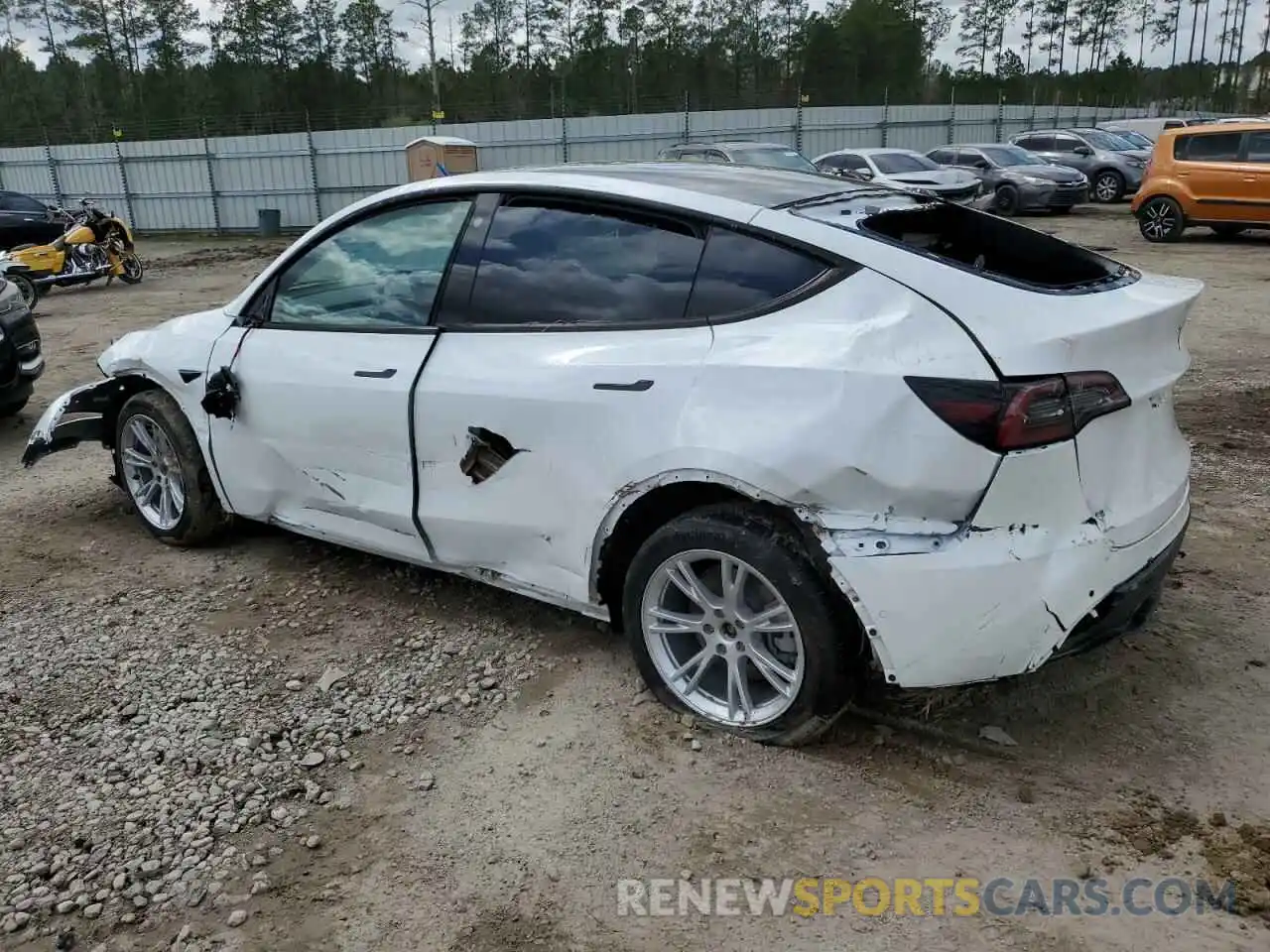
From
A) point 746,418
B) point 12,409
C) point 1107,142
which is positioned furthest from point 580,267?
point 1107,142

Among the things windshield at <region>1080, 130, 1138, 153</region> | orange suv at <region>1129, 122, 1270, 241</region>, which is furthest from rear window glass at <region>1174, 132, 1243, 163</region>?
windshield at <region>1080, 130, 1138, 153</region>

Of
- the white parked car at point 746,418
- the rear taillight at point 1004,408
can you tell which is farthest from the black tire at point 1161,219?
the rear taillight at point 1004,408

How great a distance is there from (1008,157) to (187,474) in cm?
2034

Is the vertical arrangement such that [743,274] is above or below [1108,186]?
above

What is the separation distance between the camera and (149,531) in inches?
191

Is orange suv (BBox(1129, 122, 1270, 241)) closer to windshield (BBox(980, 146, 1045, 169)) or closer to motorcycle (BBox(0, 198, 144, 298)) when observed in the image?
windshield (BBox(980, 146, 1045, 169))

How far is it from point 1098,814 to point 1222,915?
0.39m

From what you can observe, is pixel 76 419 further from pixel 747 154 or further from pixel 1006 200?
pixel 1006 200

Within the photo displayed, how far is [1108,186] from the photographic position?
75.2ft

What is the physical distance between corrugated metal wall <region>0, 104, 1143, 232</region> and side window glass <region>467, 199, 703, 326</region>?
21.3 m

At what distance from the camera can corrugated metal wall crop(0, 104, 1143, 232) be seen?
2455 centimetres

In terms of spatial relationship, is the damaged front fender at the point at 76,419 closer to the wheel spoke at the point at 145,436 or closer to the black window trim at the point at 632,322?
the wheel spoke at the point at 145,436

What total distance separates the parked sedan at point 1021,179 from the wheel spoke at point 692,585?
19.2 metres

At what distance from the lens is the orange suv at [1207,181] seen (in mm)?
14562
